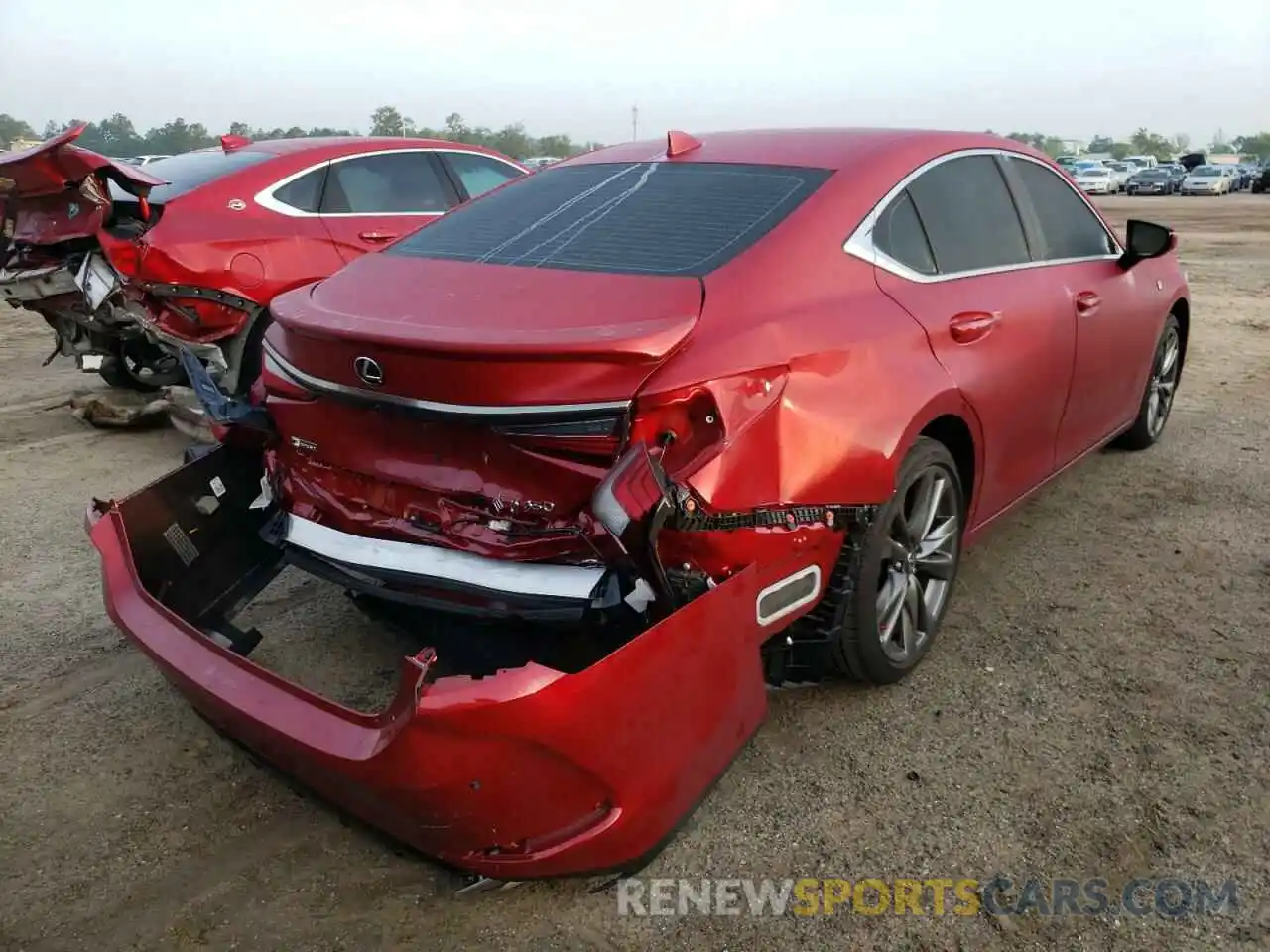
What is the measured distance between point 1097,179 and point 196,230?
44.9m

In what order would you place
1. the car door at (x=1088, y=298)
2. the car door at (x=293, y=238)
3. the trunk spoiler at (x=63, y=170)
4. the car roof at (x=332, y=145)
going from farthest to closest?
the car roof at (x=332, y=145)
the car door at (x=293, y=238)
the trunk spoiler at (x=63, y=170)
the car door at (x=1088, y=298)

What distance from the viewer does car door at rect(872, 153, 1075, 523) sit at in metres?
2.97

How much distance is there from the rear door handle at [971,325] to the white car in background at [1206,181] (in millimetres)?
42924

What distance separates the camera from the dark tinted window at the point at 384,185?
19.9 feet

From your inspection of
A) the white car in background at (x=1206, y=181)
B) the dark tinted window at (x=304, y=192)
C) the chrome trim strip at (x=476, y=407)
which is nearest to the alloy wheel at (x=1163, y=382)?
the chrome trim strip at (x=476, y=407)

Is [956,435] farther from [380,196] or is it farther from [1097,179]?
[1097,179]

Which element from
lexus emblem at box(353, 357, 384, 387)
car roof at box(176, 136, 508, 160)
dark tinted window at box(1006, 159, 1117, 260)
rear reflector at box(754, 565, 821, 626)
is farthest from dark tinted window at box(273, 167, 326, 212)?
rear reflector at box(754, 565, 821, 626)

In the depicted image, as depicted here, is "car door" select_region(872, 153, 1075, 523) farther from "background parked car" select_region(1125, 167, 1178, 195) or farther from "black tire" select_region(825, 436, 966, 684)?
"background parked car" select_region(1125, 167, 1178, 195)

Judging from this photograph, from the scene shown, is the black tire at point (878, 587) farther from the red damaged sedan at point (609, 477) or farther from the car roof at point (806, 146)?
the car roof at point (806, 146)

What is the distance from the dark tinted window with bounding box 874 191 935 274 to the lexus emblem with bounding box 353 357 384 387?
1461 mm

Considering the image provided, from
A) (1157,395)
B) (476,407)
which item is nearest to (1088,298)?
(1157,395)

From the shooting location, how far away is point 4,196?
589 cm

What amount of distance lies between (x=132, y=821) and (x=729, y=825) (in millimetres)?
1554

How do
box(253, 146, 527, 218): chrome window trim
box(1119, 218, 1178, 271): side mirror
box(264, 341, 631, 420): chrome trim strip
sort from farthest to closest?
box(253, 146, 527, 218): chrome window trim, box(1119, 218, 1178, 271): side mirror, box(264, 341, 631, 420): chrome trim strip
